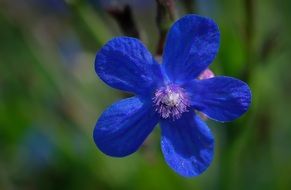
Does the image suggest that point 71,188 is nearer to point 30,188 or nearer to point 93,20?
point 30,188

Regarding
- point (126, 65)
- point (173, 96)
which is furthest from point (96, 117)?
point (126, 65)

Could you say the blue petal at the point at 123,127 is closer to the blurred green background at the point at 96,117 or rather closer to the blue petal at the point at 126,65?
the blue petal at the point at 126,65

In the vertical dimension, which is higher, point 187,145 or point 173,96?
point 173,96

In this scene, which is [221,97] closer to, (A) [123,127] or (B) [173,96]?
(B) [173,96]

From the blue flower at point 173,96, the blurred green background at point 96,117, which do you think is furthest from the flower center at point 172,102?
the blurred green background at point 96,117

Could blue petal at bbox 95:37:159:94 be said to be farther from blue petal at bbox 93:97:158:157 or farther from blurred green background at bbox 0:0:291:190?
blurred green background at bbox 0:0:291:190

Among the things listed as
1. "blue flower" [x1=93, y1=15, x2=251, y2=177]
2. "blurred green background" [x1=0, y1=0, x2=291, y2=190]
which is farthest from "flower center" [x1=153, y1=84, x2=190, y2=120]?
"blurred green background" [x1=0, y1=0, x2=291, y2=190]
